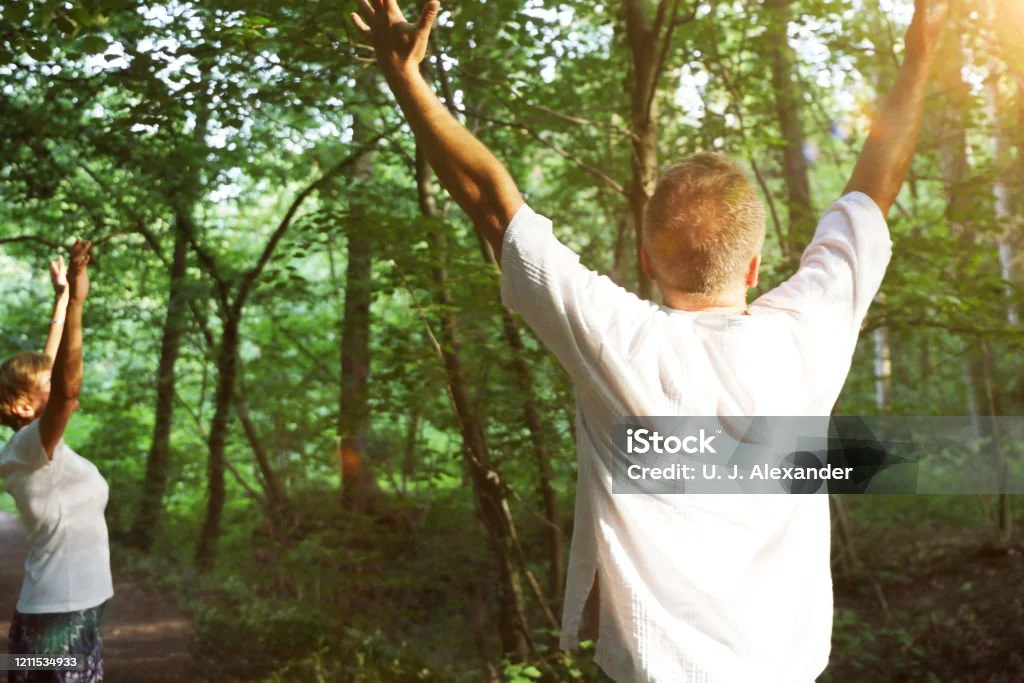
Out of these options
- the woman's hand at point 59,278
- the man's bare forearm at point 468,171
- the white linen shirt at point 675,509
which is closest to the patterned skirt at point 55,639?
the woman's hand at point 59,278

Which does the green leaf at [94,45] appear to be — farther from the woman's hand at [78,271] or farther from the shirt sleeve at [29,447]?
the shirt sleeve at [29,447]

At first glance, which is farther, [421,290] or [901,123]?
[421,290]

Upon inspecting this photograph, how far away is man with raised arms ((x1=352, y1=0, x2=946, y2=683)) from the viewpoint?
1526mm

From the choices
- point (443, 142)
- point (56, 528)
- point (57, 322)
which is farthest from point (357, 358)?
point (443, 142)

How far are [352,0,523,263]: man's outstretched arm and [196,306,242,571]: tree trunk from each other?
9.09 m

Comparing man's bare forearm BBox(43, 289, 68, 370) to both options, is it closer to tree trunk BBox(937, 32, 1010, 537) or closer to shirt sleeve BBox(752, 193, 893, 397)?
shirt sleeve BBox(752, 193, 893, 397)

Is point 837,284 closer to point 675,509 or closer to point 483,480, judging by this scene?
point 675,509

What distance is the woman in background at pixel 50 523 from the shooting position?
353 centimetres

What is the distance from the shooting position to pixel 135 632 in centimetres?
927

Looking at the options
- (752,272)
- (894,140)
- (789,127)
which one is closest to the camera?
(752,272)

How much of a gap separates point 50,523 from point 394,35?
280cm

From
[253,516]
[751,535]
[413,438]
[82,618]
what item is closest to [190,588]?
[253,516]

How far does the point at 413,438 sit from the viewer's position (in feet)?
31.2

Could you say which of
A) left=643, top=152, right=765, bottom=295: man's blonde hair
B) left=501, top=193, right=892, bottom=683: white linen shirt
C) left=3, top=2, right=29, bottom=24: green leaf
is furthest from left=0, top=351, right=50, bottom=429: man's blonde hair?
left=643, top=152, right=765, bottom=295: man's blonde hair
